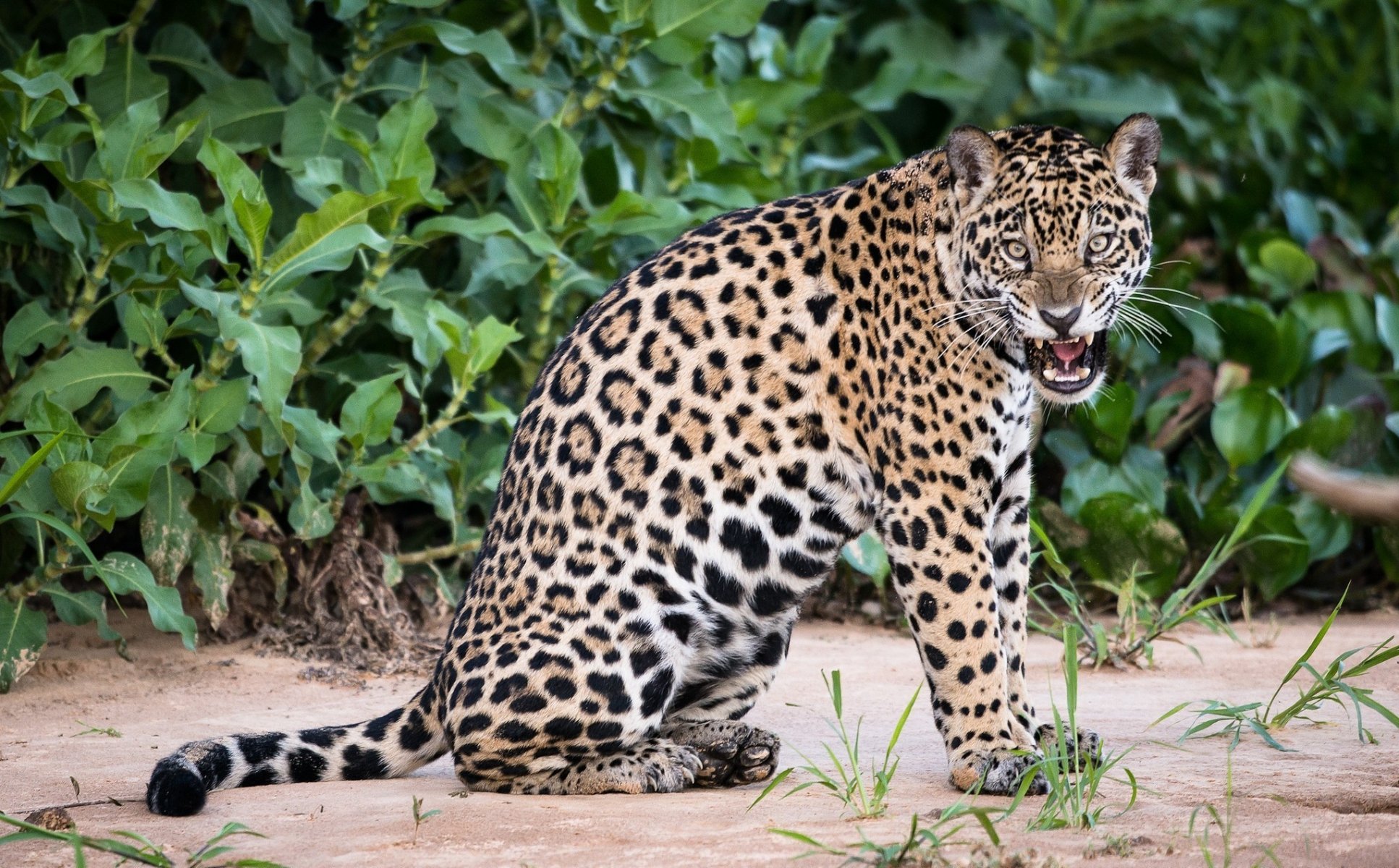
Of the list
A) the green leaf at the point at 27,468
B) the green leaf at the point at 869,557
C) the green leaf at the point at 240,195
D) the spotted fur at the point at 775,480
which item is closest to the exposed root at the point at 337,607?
the green leaf at the point at 240,195

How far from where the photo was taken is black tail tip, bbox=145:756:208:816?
4.46 metres

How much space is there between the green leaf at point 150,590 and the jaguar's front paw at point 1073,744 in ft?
10.9

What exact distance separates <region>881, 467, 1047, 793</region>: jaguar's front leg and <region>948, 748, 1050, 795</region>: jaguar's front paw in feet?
0.18

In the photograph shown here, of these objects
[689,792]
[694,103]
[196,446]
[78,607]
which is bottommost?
[689,792]

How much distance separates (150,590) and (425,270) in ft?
8.06

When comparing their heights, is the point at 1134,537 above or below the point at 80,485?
below

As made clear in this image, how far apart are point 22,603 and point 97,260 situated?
4.81 feet

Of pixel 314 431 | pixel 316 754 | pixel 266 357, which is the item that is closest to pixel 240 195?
pixel 266 357

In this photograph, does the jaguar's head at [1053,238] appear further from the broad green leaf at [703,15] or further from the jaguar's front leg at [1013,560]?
the broad green leaf at [703,15]

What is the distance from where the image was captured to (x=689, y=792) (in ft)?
16.7

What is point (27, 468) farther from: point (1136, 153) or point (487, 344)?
point (1136, 153)

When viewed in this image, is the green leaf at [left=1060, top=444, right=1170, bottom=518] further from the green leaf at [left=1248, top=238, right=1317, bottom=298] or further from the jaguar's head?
the jaguar's head

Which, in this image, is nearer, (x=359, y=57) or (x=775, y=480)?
(x=775, y=480)

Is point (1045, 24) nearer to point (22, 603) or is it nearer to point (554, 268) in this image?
point (554, 268)
